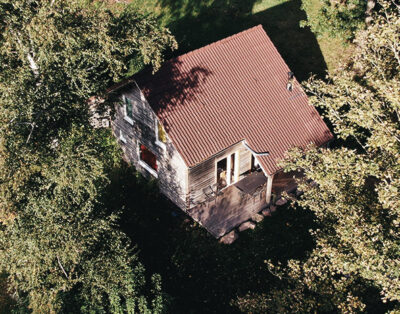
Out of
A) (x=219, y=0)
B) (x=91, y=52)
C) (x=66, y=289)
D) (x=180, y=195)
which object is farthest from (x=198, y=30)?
(x=66, y=289)

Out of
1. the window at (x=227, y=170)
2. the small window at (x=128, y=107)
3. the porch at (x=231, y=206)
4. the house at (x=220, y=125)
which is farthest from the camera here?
the small window at (x=128, y=107)

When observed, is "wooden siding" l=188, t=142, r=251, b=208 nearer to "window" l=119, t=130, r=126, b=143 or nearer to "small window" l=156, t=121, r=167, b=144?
"small window" l=156, t=121, r=167, b=144

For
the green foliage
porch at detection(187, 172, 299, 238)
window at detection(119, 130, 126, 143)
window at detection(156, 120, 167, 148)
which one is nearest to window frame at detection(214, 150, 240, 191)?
porch at detection(187, 172, 299, 238)

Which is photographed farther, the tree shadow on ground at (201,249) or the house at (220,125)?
the house at (220,125)

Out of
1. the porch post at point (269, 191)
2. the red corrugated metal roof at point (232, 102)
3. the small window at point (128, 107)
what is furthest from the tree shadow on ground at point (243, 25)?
the porch post at point (269, 191)

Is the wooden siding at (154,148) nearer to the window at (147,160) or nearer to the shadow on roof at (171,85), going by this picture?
the window at (147,160)

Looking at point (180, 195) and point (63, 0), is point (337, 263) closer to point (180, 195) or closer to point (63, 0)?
point (180, 195)
